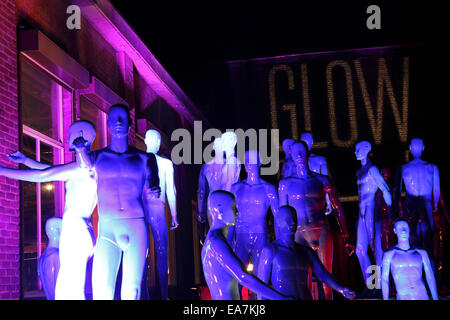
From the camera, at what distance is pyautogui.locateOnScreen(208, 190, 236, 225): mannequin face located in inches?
190

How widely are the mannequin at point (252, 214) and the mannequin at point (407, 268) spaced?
4.59 ft

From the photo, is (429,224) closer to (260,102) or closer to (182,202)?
(260,102)

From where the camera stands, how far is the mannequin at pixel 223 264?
451 cm

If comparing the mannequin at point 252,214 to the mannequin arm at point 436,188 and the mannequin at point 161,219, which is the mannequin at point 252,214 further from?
the mannequin arm at point 436,188

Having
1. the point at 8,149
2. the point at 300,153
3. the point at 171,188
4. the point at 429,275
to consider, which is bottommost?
the point at 429,275

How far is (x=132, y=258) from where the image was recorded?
16.8 ft

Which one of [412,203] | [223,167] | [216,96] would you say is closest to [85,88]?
[223,167]

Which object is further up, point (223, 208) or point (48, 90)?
point (48, 90)

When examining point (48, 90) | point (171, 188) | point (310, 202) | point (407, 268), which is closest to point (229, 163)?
point (171, 188)

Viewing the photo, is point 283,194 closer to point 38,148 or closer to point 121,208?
point 121,208

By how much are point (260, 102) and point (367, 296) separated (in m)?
8.34

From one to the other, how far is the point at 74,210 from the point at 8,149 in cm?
214

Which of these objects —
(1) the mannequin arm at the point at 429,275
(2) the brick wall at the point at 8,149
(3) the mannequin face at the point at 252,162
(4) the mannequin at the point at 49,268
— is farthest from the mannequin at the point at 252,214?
(2) the brick wall at the point at 8,149
